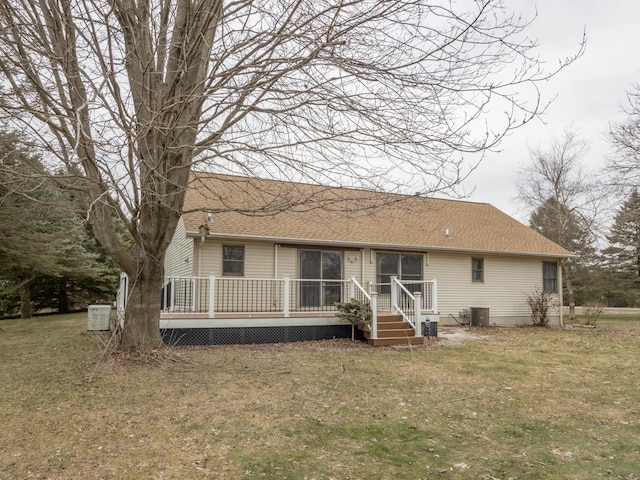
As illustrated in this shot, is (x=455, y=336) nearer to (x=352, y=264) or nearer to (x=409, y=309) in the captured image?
(x=409, y=309)

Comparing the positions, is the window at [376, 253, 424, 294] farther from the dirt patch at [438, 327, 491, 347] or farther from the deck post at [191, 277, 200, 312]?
the deck post at [191, 277, 200, 312]

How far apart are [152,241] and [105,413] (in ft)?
11.4

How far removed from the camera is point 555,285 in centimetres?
1852

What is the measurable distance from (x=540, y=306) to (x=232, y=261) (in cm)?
1180

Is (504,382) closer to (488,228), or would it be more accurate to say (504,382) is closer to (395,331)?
(395,331)

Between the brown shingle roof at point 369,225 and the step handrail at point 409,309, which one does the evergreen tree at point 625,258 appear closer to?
the brown shingle roof at point 369,225

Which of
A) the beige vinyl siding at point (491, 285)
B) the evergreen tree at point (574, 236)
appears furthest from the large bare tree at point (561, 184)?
the beige vinyl siding at point (491, 285)

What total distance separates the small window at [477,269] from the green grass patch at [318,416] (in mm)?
7360

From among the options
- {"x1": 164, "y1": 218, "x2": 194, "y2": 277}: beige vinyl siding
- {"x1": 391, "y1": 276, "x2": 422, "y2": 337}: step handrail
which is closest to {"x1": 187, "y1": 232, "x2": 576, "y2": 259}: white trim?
{"x1": 164, "y1": 218, "x2": 194, "y2": 277}: beige vinyl siding

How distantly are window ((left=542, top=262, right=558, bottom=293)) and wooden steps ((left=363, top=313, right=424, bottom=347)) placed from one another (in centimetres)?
945

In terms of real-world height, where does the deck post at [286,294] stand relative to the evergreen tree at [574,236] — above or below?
below

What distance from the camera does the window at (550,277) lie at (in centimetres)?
1819

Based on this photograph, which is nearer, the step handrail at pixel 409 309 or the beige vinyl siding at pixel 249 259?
the step handrail at pixel 409 309

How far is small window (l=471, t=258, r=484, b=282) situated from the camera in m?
16.9
